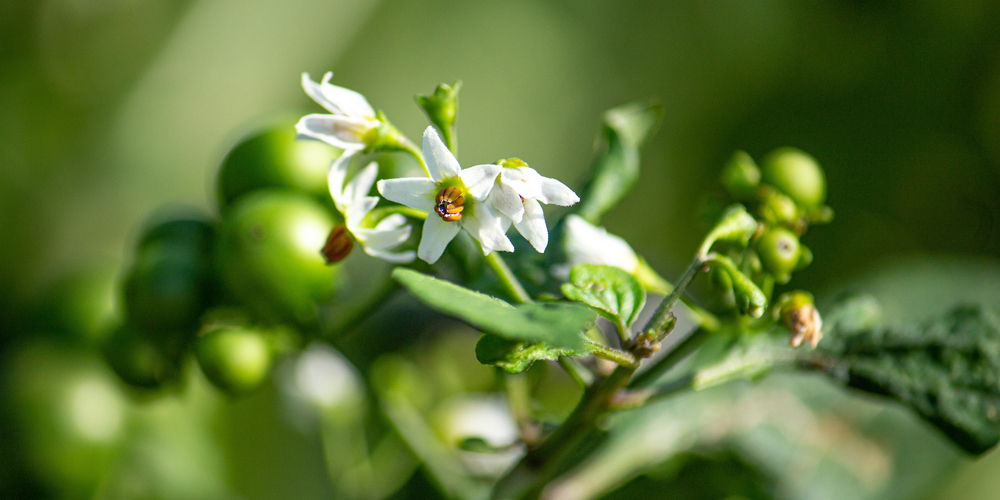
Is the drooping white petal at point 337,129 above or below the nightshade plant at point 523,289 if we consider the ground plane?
above

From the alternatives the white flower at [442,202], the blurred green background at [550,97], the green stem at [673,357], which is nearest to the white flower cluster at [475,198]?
the white flower at [442,202]

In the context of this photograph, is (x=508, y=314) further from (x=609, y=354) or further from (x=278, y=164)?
(x=278, y=164)

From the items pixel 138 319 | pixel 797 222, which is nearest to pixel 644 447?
pixel 797 222

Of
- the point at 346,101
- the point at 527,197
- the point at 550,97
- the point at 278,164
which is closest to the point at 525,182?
the point at 527,197

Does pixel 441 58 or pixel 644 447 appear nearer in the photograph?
pixel 644 447

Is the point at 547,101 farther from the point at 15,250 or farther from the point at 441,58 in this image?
the point at 15,250

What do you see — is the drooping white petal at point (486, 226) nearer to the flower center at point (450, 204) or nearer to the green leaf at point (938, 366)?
the flower center at point (450, 204)

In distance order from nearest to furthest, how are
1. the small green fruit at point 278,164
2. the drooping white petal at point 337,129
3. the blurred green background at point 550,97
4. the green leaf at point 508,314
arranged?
1. the green leaf at point 508,314
2. the drooping white petal at point 337,129
3. the small green fruit at point 278,164
4. the blurred green background at point 550,97
